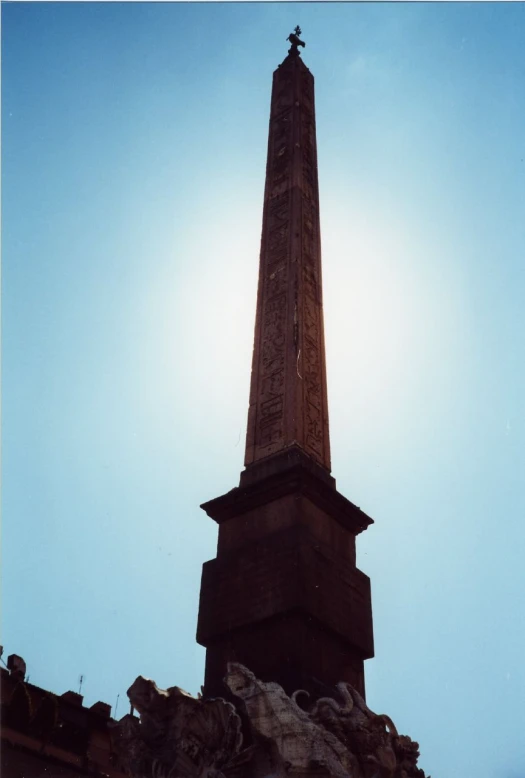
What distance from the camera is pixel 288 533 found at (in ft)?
20.9

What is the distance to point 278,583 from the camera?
6.14 meters

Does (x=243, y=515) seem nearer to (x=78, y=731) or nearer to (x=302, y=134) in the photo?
(x=302, y=134)

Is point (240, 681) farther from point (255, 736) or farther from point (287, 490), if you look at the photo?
point (287, 490)

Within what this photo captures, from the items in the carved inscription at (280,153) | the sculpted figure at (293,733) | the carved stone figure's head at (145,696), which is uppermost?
the carved inscription at (280,153)

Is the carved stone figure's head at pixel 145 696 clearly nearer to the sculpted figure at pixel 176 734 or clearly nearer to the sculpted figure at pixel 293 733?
the sculpted figure at pixel 176 734

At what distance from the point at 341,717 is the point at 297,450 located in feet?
7.23

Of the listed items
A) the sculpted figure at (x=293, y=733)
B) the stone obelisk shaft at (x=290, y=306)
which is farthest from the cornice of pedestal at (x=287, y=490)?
the sculpted figure at (x=293, y=733)

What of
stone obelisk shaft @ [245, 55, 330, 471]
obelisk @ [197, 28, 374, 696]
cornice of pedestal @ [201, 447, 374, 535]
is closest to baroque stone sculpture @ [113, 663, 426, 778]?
obelisk @ [197, 28, 374, 696]

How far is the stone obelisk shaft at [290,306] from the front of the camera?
24.5 feet

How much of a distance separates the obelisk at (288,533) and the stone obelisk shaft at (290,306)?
13 millimetres

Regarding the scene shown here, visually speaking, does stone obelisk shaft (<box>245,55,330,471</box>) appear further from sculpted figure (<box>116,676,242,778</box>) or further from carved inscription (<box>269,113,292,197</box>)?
sculpted figure (<box>116,676,242,778</box>)

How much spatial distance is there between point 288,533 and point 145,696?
1.49m

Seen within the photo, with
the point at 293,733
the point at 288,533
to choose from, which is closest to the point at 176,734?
the point at 293,733

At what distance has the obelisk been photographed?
600 cm
